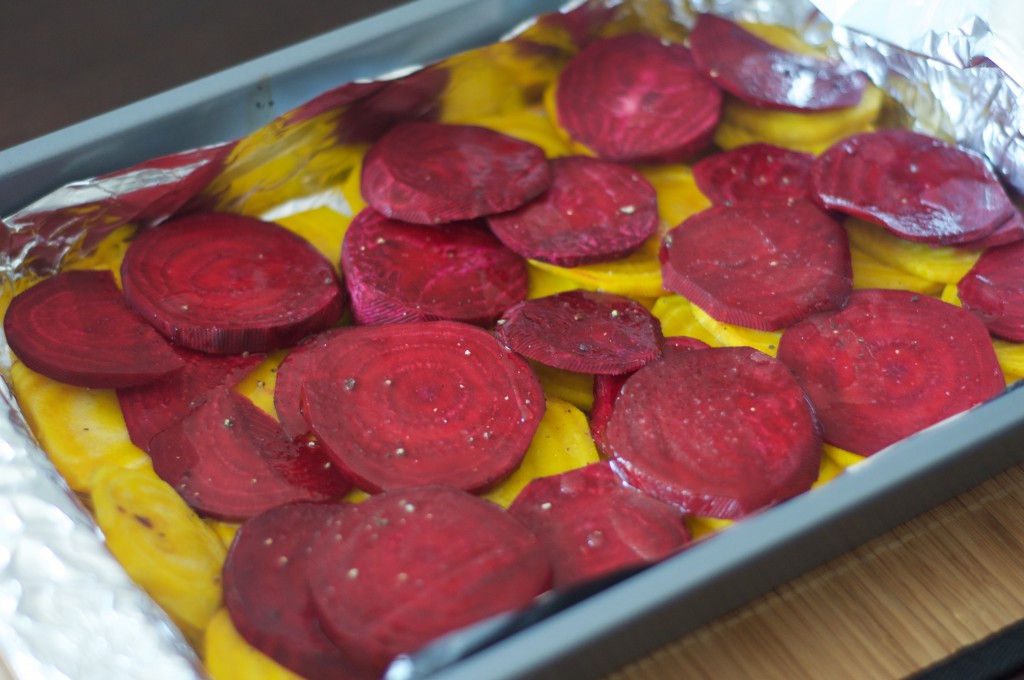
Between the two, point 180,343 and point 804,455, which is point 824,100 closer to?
point 804,455

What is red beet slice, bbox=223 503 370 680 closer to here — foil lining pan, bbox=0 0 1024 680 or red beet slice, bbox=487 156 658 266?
foil lining pan, bbox=0 0 1024 680

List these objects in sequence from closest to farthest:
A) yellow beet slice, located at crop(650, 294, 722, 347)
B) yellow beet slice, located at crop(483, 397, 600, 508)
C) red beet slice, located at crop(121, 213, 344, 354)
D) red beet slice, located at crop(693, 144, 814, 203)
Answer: yellow beet slice, located at crop(483, 397, 600, 508) < red beet slice, located at crop(121, 213, 344, 354) < yellow beet slice, located at crop(650, 294, 722, 347) < red beet slice, located at crop(693, 144, 814, 203)

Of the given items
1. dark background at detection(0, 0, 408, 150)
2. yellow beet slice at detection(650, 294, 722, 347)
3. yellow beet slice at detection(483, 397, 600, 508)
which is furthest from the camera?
dark background at detection(0, 0, 408, 150)

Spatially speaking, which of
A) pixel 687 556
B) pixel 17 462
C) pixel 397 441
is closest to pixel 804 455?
pixel 687 556

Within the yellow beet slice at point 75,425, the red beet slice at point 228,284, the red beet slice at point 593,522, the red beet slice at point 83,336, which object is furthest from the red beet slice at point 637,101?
the yellow beet slice at point 75,425

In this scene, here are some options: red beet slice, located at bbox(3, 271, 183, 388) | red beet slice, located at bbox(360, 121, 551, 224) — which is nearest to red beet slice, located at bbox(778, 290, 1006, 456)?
red beet slice, located at bbox(360, 121, 551, 224)

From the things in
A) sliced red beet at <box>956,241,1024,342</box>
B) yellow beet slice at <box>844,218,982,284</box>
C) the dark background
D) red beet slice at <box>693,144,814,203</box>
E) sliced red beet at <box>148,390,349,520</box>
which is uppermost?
the dark background

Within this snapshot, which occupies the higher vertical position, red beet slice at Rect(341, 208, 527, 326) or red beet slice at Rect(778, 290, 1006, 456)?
red beet slice at Rect(341, 208, 527, 326)

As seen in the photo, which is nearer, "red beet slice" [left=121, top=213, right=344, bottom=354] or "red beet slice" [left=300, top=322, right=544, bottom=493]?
"red beet slice" [left=300, top=322, right=544, bottom=493]
